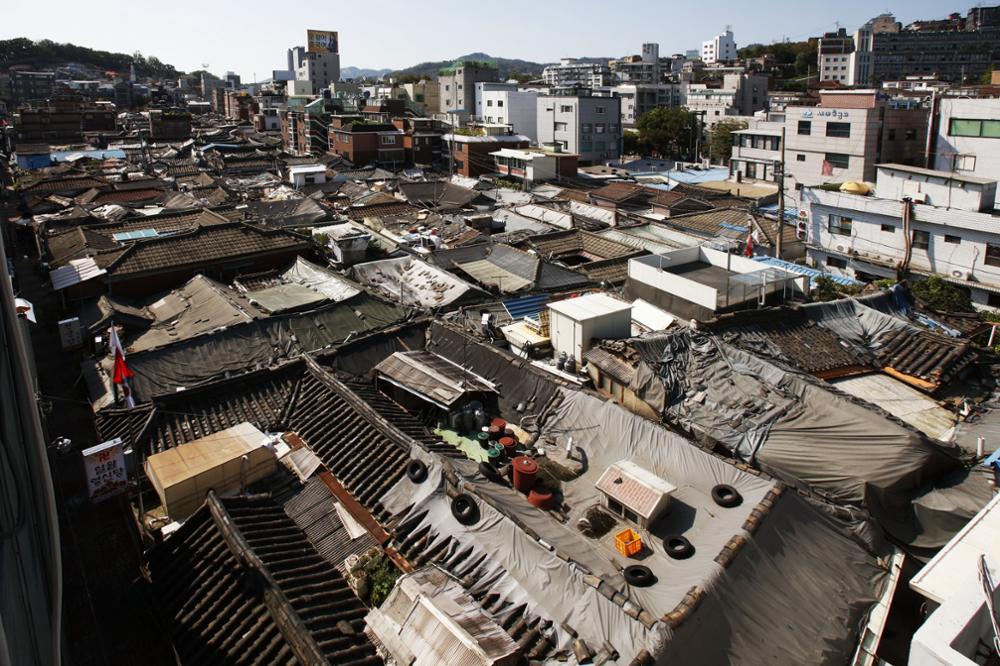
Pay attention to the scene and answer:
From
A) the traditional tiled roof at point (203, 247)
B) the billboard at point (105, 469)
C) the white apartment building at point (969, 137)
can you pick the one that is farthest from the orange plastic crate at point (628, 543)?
the white apartment building at point (969, 137)

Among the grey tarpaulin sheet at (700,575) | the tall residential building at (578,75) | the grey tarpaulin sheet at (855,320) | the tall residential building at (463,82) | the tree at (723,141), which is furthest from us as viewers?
the tall residential building at (578,75)

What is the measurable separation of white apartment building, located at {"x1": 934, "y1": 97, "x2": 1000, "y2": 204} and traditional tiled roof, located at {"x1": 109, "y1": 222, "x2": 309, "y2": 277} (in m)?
33.6

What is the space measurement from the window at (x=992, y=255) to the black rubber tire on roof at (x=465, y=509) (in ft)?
81.1

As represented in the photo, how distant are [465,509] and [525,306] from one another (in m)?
11.9

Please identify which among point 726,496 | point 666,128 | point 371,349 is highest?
point 666,128

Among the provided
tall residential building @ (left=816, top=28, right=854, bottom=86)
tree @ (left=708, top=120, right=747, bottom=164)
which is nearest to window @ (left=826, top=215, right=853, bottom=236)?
tree @ (left=708, top=120, right=747, bottom=164)

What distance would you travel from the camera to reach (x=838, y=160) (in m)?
46.3

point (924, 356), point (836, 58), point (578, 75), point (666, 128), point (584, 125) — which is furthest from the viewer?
point (578, 75)

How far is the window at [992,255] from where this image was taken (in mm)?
24875

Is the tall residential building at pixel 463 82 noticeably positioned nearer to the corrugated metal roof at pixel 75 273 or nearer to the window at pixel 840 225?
the window at pixel 840 225

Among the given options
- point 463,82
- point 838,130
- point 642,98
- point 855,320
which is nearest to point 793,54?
point 642,98

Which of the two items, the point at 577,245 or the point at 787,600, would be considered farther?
the point at 577,245

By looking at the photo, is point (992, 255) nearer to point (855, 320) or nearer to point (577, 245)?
point (855, 320)

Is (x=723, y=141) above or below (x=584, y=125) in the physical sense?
below
